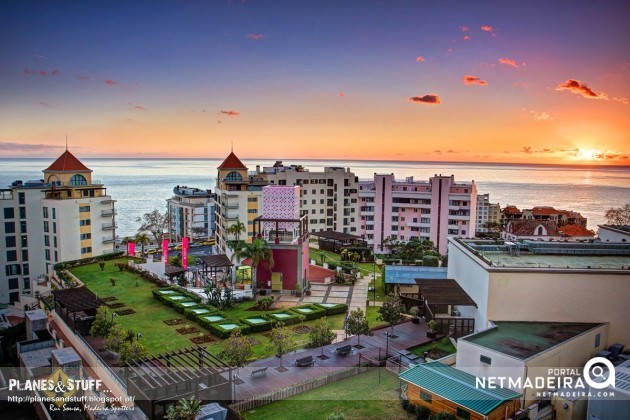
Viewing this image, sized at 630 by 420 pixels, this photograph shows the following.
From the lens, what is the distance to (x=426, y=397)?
22.2m

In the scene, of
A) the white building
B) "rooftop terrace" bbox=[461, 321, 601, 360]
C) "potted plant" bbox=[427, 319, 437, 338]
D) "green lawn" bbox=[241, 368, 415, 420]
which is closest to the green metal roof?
"green lawn" bbox=[241, 368, 415, 420]

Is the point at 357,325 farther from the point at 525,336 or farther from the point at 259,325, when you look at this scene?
the point at 525,336

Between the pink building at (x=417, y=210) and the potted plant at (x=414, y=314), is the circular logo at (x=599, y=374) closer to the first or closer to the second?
the potted plant at (x=414, y=314)

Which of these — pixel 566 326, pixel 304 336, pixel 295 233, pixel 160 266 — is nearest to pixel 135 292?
pixel 160 266

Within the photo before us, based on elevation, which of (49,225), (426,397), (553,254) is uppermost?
(553,254)

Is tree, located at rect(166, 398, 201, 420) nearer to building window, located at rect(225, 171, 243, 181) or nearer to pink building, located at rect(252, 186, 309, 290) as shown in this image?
pink building, located at rect(252, 186, 309, 290)

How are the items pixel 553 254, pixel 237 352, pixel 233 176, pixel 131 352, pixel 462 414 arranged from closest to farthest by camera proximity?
pixel 462 414 < pixel 237 352 < pixel 131 352 < pixel 553 254 < pixel 233 176

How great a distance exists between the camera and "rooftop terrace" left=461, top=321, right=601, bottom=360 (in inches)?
944

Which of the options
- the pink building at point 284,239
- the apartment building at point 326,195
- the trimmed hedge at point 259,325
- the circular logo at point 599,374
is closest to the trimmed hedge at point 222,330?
the trimmed hedge at point 259,325

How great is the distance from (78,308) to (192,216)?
72251 millimetres

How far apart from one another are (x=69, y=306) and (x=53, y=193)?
36.1 m

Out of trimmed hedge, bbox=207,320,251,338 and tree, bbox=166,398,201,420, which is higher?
tree, bbox=166,398,201,420

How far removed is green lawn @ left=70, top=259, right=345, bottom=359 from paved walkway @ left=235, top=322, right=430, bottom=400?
80.1 inches

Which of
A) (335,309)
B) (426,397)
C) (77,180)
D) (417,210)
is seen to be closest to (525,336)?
(426,397)
